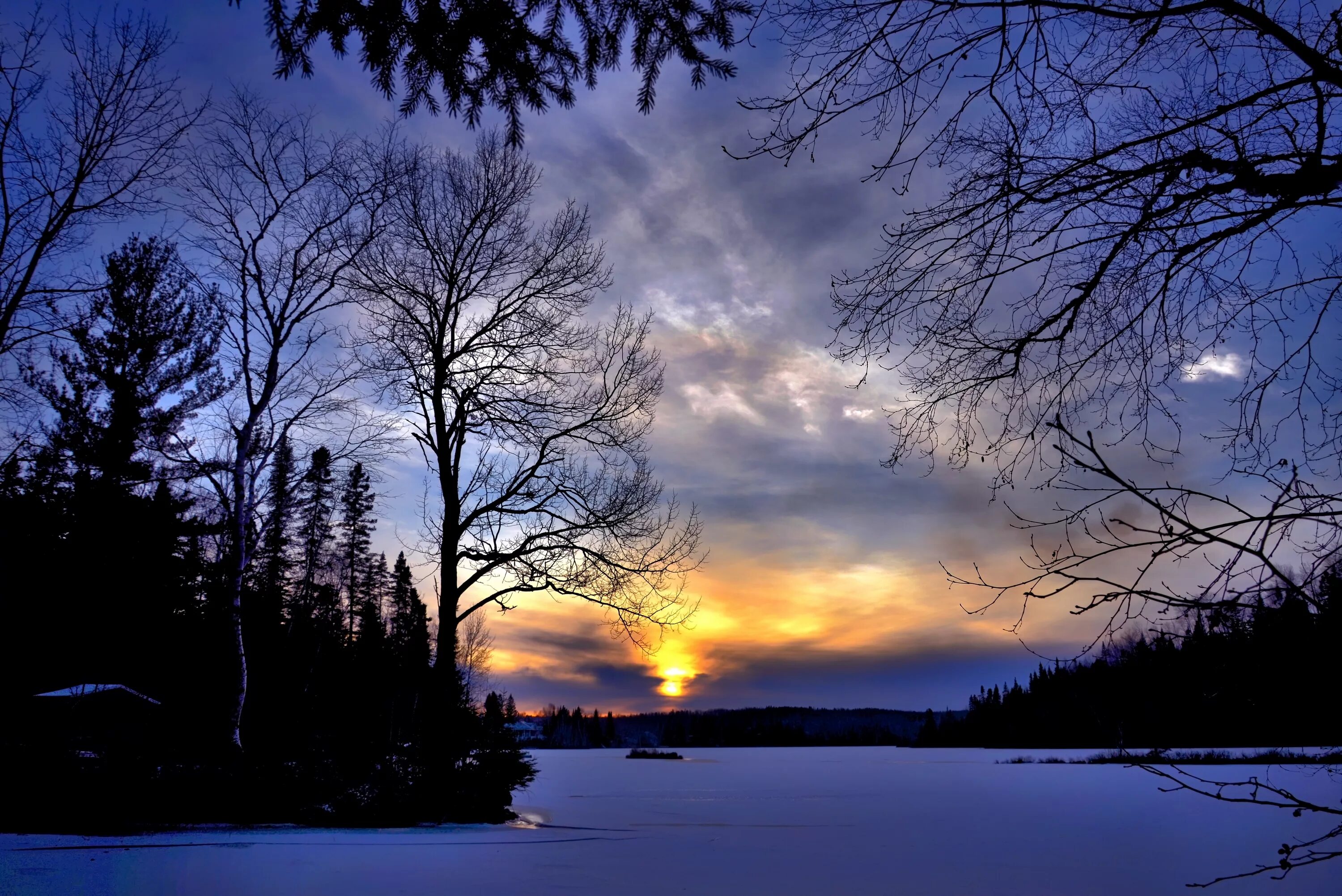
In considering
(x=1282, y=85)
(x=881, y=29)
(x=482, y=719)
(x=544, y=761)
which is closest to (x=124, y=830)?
(x=482, y=719)

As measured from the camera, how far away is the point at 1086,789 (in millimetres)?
Result: 26797

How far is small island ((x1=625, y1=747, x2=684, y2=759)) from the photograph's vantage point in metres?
62.1

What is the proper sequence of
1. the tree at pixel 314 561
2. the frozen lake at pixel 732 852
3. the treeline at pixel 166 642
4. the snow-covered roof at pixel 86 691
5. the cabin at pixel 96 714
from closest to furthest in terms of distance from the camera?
the frozen lake at pixel 732 852
the treeline at pixel 166 642
the cabin at pixel 96 714
the snow-covered roof at pixel 86 691
the tree at pixel 314 561

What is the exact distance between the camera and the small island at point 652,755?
204 ft

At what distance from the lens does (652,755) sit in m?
67.5

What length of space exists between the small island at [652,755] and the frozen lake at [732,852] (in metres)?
42.0

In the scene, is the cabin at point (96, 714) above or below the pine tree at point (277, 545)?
below

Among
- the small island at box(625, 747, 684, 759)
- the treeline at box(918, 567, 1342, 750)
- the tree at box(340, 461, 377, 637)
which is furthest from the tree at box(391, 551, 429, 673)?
the treeline at box(918, 567, 1342, 750)

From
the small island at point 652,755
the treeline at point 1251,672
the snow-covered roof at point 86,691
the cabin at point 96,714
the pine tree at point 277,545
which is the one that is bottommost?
the small island at point 652,755

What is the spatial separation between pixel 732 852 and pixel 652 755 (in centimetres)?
6161

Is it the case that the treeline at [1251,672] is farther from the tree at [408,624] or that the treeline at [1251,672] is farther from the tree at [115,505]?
the tree at [408,624]

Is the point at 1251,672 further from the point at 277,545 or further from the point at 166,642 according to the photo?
the point at 277,545

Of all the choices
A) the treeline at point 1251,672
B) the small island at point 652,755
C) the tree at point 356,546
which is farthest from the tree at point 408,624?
the treeline at point 1251,672

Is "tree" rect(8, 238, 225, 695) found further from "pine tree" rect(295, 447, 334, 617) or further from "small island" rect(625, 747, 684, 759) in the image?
"small island" rect(625, 747, 684, 759)
